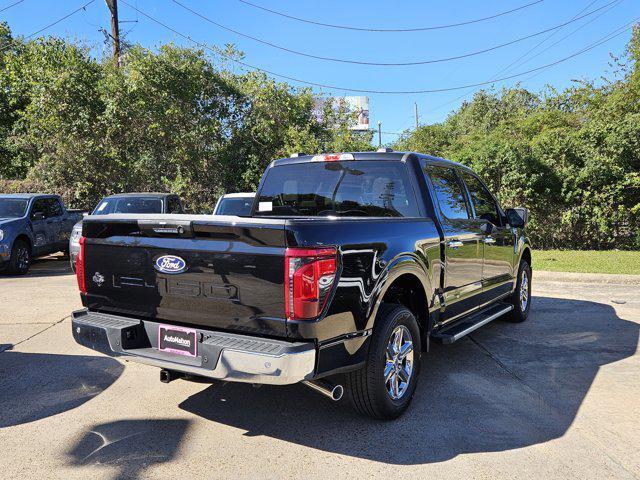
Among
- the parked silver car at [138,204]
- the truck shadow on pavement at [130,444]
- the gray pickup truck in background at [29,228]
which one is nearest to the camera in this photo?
the truck shadow on pavement at [130,444]

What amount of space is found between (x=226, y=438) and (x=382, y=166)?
2608mm

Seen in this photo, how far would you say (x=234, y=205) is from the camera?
10.8m

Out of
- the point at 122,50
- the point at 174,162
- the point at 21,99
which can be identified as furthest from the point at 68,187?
the point at 21,99

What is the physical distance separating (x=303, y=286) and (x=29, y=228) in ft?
36.9

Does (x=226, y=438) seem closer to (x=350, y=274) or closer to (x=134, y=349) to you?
(x=134, y=349)

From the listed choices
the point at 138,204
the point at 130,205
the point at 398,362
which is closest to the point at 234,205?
the point at 138,204

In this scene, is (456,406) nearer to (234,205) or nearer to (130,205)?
(234,205)

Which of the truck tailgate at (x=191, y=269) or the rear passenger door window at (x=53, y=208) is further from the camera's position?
the rear passenger door window at (x=53, y=208)

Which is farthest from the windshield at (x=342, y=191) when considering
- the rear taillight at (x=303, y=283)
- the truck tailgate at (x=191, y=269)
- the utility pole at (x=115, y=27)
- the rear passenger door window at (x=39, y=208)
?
the utility pole at (x=115, y=27)

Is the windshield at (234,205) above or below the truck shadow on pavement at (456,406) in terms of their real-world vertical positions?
above

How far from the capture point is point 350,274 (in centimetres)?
325

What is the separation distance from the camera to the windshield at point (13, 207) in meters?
12.1

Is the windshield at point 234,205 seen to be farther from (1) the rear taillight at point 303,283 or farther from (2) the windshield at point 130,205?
(1) the rear taillight at point 303,283

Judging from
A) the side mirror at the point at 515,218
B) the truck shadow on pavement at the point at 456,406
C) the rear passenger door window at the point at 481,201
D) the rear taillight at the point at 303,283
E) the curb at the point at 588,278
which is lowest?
the truck shadow on pavement at the point at 456,406
